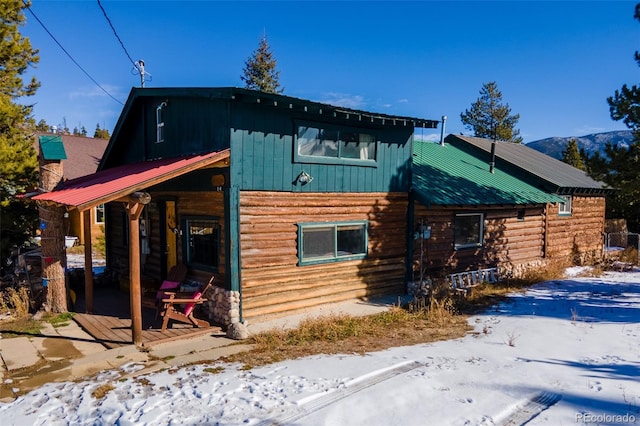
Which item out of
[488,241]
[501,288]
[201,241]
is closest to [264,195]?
[201,241]

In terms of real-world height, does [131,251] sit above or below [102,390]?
above

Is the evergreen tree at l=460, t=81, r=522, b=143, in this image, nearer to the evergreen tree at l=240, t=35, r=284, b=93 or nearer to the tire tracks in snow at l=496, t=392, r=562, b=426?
the evergreen tree at l=240, t=35, r=284, b=93

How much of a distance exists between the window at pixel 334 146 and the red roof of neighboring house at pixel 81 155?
20004 mm

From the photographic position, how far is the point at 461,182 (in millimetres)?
15062

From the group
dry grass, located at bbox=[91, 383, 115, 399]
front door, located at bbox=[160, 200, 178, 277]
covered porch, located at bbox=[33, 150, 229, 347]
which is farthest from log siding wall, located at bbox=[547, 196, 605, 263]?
dry grass, located at bbox=[91, 383, 115, 399]

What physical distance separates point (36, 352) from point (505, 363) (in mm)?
8278

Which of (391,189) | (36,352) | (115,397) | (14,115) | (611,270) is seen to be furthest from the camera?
(611,270)

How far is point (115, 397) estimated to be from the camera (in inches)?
232

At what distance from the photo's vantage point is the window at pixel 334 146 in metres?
10.4

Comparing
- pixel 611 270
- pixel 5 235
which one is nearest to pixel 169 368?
pixel 5 235

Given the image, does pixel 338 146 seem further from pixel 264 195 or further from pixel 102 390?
pixel 102 390

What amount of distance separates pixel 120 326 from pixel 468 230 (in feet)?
36.0

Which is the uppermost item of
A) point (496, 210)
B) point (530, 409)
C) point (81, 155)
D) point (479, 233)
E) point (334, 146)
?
point (81, 155)

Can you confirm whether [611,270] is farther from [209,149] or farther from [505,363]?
[209,149]
